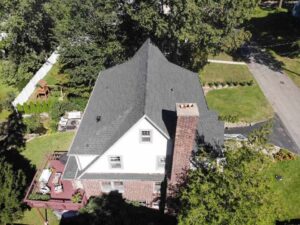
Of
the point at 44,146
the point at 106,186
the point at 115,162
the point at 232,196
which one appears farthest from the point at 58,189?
the point at 232,196

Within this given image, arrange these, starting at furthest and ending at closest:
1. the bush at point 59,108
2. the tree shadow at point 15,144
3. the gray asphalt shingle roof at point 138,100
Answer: the bush at point 59,108 < the tree shadow at point 15,144 < the gray asphalt shingle roof at point 138,100

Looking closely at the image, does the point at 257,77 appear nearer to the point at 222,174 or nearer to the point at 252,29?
the point at 252,29

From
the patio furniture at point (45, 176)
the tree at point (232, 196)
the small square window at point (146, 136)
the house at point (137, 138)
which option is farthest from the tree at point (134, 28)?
the tree at point (232, 196)

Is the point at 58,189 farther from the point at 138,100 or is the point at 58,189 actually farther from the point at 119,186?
the point at 138,100

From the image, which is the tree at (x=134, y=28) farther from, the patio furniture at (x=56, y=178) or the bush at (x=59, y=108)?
the patio furniture at (x=56, y=178)

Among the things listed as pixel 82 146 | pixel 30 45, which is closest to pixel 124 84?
pixel 82 146

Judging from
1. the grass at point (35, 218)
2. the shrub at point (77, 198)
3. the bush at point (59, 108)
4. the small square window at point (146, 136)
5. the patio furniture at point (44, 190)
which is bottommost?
the grass at point (35, 218)

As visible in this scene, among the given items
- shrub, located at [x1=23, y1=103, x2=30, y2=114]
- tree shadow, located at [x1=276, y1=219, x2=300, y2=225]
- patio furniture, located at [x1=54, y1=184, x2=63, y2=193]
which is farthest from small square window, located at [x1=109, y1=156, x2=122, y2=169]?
shrub, located at [x1=23, y1=103, x2=30, y2=114]
